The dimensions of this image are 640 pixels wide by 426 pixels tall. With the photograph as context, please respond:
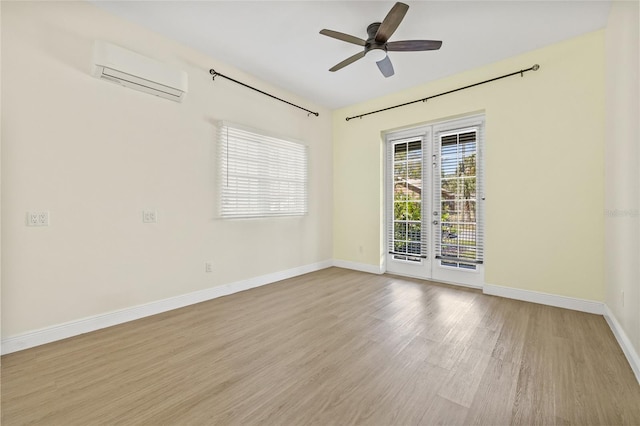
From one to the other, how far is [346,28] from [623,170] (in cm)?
280

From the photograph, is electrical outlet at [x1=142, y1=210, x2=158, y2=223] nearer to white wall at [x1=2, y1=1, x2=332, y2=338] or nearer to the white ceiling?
white wall at [x1=2, y1=1, x2=332, y2=338]

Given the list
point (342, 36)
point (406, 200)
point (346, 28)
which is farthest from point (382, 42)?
point (406, 200)

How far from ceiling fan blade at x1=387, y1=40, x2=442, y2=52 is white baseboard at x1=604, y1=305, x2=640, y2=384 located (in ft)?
9.33

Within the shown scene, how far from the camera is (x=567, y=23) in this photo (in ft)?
9.19

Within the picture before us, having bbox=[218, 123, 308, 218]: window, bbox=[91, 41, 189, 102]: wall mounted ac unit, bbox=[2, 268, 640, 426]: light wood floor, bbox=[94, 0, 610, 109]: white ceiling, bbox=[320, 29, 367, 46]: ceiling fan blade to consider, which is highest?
bbox=[94, 0, 610, 109]: white ceiling

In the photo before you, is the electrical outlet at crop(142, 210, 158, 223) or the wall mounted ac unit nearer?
the wall mounted ac unit

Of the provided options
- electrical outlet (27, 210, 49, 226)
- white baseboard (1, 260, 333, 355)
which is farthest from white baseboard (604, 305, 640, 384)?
electrical outlet (27, 210, 49, 226)

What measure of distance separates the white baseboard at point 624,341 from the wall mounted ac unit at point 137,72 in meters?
4.42

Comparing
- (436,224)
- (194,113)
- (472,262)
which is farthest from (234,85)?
(472,262)

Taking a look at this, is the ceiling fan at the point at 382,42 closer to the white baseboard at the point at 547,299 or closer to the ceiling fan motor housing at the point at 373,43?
the ceiling fan motor housing at the point at 373,43

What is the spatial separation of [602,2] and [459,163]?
199 cm

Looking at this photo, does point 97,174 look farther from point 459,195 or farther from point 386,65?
point 459,195

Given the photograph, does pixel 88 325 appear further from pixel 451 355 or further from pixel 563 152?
pixel 563 152

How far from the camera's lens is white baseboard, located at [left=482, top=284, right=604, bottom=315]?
294 centimetres
